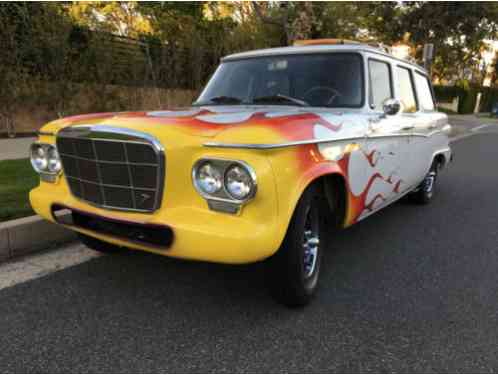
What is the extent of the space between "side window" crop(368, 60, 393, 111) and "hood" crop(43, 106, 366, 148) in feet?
2.26

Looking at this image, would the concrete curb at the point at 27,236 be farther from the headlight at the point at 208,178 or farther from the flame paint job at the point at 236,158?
the headlight at the point at 208,178

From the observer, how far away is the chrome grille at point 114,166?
7.83 ft

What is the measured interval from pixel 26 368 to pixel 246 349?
110cm

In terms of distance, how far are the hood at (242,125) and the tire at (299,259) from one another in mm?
388

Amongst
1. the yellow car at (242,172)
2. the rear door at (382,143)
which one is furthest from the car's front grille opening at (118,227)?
the rear door at (382,143)

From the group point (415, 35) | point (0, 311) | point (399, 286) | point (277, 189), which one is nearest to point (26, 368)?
point (0, 311)

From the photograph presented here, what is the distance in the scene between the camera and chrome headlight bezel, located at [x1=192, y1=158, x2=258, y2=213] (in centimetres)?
220

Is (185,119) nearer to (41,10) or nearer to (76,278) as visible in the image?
(76,278)

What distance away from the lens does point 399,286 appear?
3.13 metres

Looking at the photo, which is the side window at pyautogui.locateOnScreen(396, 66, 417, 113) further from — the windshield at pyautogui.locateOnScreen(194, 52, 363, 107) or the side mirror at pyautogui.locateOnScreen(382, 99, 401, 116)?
the windshield at pyautogui.locateOnScreen(194, 52, 363, 107)

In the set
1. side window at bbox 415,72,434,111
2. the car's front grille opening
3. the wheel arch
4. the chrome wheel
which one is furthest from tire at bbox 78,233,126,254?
side window at bbox 415,72,434,111

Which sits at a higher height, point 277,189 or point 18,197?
point 277,189

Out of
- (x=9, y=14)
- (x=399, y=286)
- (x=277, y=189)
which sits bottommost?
(x=399, y=286)

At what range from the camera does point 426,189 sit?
18.1 feet
